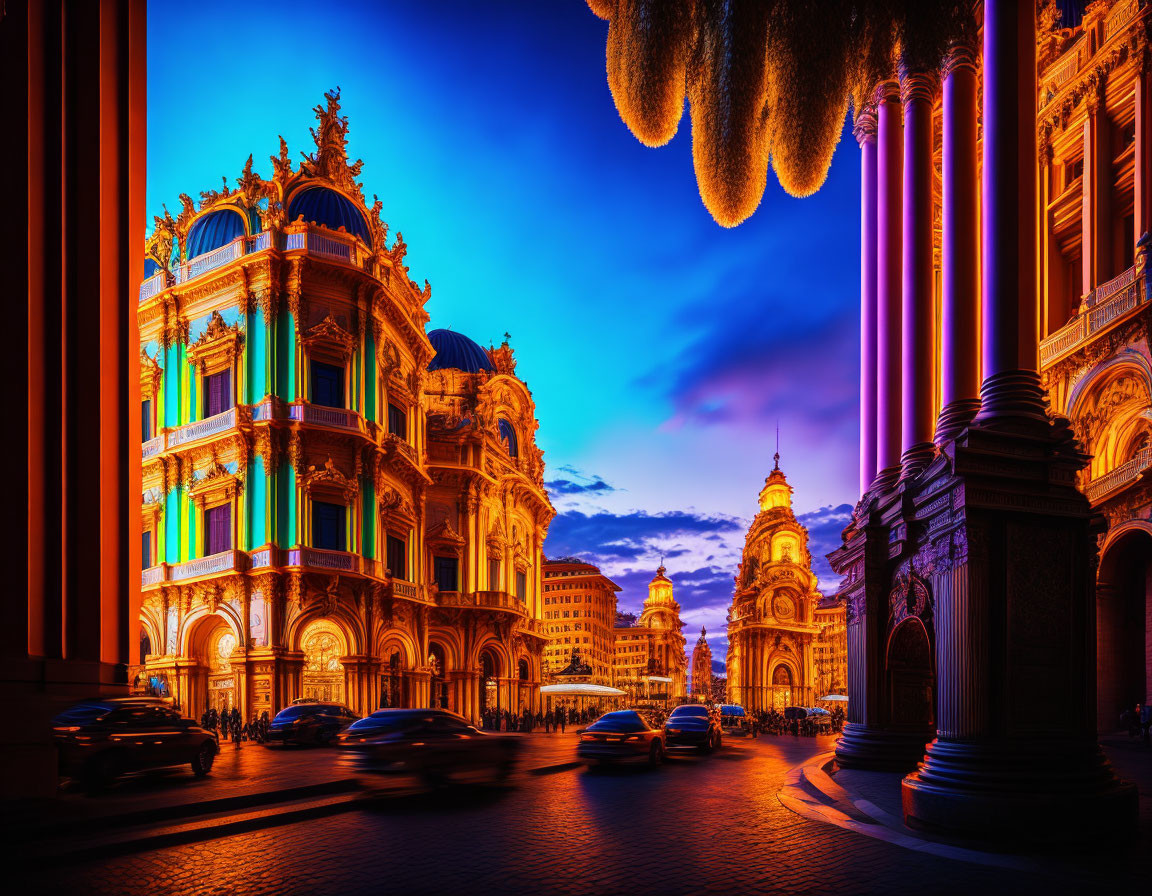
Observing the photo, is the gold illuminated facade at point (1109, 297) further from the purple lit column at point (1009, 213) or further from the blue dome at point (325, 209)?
the blue dome at point (325, 209)

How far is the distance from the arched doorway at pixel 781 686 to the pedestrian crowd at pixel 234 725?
66.6 m

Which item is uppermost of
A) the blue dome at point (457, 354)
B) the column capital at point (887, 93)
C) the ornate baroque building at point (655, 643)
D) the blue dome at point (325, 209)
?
the blue dome at point (325, 209)

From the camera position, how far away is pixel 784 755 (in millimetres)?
26562

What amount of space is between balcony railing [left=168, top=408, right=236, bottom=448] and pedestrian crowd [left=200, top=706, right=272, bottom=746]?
1051 centimetres

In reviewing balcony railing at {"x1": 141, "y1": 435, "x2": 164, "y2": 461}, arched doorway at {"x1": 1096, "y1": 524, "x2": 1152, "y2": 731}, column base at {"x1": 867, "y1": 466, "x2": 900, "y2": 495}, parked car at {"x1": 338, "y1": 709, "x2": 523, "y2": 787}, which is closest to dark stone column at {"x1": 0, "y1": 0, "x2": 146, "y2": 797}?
parked car at {"x1": 338, "y1": 709, "x2": 523, "y2": 787}

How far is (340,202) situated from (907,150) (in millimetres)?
28089

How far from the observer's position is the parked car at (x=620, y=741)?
68.2 ft

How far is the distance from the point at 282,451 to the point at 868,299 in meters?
23.5

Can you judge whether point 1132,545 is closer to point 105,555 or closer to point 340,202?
point 105,555

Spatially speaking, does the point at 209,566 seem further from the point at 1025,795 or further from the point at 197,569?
the point at 1025,795

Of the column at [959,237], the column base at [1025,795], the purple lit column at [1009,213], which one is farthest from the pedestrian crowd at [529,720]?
the purple lit column at [1009,213]

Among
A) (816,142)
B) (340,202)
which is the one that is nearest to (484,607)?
(340,202)

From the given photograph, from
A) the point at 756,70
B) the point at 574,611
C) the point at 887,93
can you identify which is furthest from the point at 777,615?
the point at 756,70

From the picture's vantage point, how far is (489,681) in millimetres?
51031
